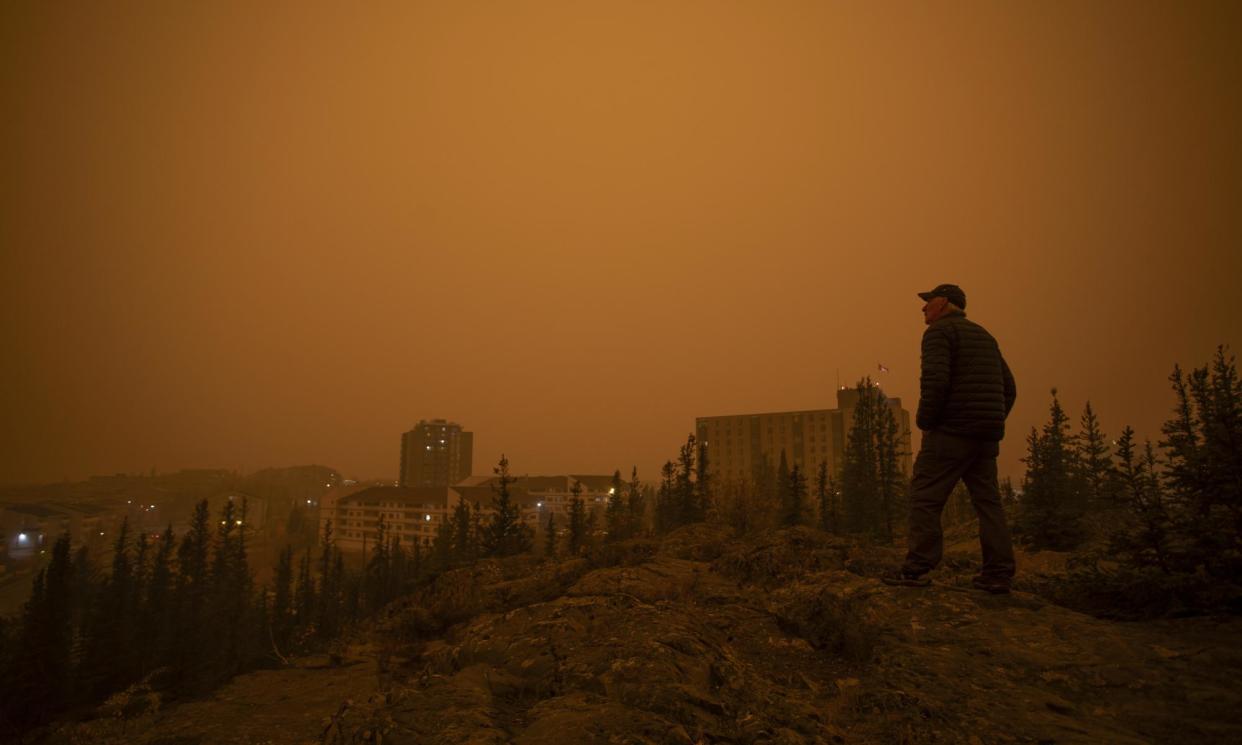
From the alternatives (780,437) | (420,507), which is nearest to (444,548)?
(420,507)

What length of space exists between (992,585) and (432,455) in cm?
20383

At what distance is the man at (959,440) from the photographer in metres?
5.84

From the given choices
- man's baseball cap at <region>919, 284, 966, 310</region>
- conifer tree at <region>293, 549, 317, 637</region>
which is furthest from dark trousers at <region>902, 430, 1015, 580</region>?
conifer tree at <region>293, 549, 317, 637</region>

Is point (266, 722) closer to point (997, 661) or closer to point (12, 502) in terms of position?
point (997, 661)

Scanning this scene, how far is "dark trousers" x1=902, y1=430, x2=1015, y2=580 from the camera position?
5.88 m

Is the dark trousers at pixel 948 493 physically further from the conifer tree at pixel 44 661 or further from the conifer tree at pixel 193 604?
the conifer tree at pixel 193 604

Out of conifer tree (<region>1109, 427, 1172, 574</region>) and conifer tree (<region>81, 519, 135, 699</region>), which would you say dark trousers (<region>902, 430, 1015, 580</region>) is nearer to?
conifer tree (<region>1109, 427, 1172, 574</region>)

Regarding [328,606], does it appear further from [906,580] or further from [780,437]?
[780,437]

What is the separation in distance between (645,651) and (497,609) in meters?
4.33

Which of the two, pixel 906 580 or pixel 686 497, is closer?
pixel 906 580

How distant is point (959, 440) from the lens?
5.92m

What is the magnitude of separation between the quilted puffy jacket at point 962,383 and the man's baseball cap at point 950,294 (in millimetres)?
456

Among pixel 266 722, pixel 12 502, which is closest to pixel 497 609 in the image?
pixel 266 722

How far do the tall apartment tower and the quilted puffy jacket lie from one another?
19847cm
